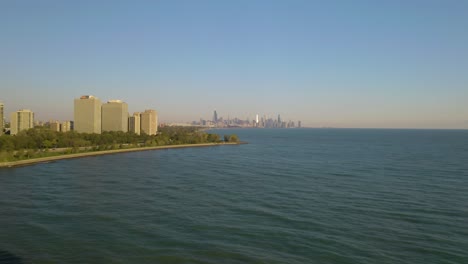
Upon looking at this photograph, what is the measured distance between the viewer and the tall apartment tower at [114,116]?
241ft

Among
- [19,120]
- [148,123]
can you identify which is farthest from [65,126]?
[148,123]

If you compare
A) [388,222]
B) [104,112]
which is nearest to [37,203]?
[388,222]

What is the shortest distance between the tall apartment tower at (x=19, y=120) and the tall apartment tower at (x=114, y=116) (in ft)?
43.7

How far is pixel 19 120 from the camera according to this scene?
67.1m

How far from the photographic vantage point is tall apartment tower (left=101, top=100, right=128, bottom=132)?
73.6 meters

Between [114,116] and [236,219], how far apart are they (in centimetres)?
6603

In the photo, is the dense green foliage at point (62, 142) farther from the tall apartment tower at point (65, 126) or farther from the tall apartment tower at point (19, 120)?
the tall apartment tower at point (65, 126)

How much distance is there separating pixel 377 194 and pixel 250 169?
37.4 ft

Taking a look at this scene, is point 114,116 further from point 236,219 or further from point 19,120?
point 236,219

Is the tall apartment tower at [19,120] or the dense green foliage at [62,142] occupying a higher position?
the tall apartment tower at [19,120]

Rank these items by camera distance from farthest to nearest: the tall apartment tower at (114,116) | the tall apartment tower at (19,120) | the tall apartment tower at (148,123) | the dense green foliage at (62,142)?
the tall apartment tower at (148,123) → the tall apartment tower at (114,116) → the tall apartment tower at (19,120) → the dense green foliage at (62,142)

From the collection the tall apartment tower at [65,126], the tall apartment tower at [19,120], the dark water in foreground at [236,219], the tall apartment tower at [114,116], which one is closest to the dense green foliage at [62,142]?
the dark water in foreground at [236,219]

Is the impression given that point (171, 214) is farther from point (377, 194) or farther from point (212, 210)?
point (377, 194)

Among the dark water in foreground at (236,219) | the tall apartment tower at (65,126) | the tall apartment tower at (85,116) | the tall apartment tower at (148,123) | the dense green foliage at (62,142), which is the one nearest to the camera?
the dark water in foreground at (236,219)
